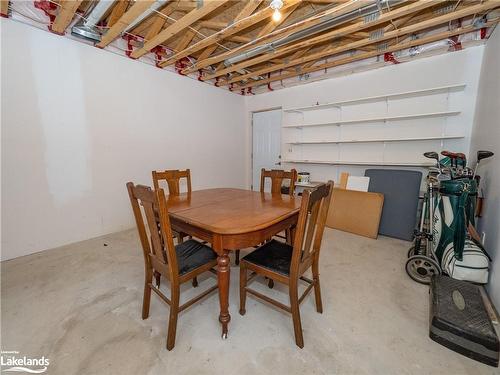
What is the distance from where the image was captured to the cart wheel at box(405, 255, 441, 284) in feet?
6.77

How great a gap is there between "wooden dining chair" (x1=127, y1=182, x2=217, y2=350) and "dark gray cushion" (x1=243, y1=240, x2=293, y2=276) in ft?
1.01

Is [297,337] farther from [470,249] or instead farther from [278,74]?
[278,74]

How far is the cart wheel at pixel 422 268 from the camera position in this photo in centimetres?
206

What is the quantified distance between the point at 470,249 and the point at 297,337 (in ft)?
5.70

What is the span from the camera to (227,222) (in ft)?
4.63

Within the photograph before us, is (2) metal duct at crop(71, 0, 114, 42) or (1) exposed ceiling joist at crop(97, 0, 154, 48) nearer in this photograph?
(1) exposed ceiling joist at crop(97, 0, 154, 48)

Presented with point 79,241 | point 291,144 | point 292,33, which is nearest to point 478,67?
point 292,33

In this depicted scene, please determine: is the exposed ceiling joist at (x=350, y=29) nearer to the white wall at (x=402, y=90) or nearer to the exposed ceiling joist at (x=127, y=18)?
the white wall at (x=402, y=90)

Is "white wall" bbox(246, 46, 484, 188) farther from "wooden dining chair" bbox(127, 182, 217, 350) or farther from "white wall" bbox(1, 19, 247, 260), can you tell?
"wooden dining chair" bbox(127, 182, 217, 350)

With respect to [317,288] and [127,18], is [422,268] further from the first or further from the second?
[127,18]

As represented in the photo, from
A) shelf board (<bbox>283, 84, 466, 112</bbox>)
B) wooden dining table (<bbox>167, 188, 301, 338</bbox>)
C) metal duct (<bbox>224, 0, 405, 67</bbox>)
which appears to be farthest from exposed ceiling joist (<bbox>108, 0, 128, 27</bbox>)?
shelf board (<bbox>283, 84, 466, 112</bbox>)

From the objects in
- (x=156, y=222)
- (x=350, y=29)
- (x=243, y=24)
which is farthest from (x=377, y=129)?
(x=156, y=222)

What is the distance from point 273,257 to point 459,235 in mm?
1710

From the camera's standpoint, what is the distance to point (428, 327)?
5.16 ft
